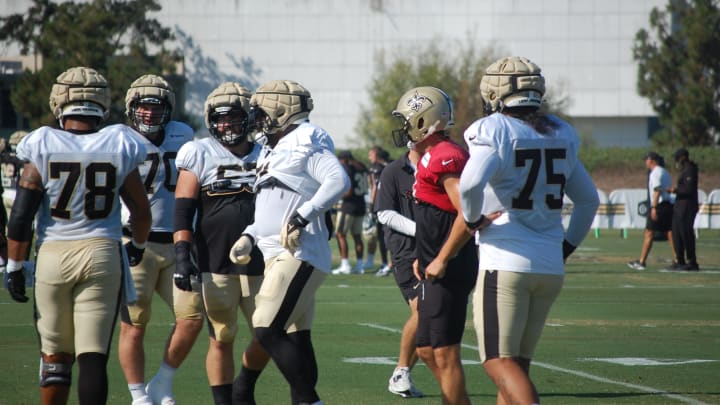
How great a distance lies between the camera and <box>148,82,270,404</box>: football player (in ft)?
23.9

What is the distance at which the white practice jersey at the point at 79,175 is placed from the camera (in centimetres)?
617

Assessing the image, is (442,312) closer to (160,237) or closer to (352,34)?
(160,237)

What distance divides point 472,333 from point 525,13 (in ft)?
208

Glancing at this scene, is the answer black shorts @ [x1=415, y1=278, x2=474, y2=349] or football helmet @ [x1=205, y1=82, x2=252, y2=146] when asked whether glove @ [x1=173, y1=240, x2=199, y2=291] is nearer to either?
football helmet @ [x1=205, y1=82, x2=252, y2=146]

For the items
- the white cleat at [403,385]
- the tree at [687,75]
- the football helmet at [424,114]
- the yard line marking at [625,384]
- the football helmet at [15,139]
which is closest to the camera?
the football helmet at [424,114]

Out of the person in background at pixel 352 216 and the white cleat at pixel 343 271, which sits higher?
the person in background at pixel 352 216

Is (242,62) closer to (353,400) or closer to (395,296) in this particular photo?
(395,296)

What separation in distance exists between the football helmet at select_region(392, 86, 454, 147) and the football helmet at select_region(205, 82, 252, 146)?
1.06 meters

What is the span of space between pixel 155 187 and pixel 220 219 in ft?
2.93

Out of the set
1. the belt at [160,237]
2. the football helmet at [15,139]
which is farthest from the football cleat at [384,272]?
the belt at [160,237]

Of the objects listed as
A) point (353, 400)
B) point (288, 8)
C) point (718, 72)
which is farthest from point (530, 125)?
point (288, 8)

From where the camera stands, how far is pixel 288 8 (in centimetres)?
7356

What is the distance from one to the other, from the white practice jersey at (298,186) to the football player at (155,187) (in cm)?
122

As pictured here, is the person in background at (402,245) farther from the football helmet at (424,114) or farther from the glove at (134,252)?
the glove at (134,252)
